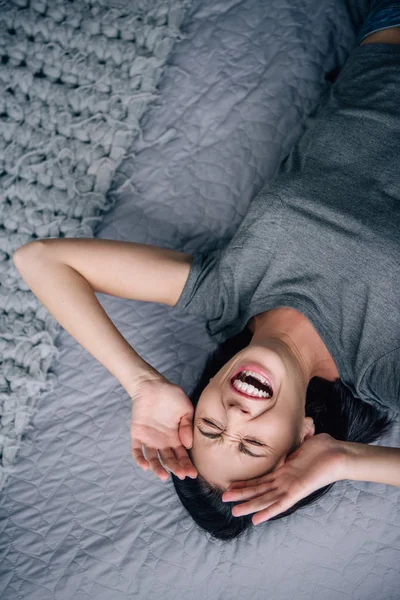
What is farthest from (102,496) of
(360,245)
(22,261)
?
(360,245)

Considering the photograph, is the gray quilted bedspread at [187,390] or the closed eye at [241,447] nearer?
the closed eye at [241,447]

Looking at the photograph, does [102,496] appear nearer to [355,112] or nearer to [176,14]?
[355,112]

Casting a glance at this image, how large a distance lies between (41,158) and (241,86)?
0.55 meters

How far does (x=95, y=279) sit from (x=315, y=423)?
554 mm

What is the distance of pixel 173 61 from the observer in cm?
138

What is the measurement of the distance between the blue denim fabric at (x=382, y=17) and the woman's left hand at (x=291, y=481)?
903 millimetres

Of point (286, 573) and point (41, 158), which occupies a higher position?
point (41, 158)

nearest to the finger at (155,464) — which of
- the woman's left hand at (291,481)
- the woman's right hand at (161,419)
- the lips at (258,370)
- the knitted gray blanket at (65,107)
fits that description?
the woman's right hand at (161,419)

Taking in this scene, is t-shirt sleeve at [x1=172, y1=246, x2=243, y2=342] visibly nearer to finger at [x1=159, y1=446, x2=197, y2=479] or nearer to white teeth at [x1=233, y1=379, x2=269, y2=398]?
white teeth at [x1=233, y1=379, x2=269, y2=398]

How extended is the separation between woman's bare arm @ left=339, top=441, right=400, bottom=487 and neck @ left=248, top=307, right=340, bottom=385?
17cm

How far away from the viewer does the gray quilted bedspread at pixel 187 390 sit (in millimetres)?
1136

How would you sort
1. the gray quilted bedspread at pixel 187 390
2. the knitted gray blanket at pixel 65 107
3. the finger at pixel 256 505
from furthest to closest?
the knitted gray blanket at pixel 65 107
the gray quilted bedspread at pixel 187 390
the finger at pixel 256 505

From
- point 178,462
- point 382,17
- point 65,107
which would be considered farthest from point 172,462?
point 382,17

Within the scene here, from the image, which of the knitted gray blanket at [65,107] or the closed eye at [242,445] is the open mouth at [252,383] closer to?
the closed eye at [242,445]
